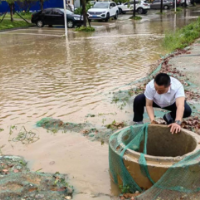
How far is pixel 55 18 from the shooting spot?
25.1 m

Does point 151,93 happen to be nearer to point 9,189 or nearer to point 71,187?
point 71,187

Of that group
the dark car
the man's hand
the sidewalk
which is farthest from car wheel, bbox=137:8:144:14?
the man's hand

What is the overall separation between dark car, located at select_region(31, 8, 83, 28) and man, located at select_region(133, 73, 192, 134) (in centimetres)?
2052

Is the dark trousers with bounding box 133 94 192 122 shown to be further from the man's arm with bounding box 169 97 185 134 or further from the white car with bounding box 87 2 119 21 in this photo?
the white car with bounding box 87 2 119 21

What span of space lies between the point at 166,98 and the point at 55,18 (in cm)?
2198

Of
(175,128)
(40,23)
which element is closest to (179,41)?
(175,128)

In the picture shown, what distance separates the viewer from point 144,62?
36.8ft

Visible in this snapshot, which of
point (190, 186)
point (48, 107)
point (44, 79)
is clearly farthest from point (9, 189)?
point (44, 79)

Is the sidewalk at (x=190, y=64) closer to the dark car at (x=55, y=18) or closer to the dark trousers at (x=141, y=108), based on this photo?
the dark trousers at (x=141, y=108)

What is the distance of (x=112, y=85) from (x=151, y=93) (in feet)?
13.0

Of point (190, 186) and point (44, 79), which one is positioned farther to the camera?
point (44, 79)

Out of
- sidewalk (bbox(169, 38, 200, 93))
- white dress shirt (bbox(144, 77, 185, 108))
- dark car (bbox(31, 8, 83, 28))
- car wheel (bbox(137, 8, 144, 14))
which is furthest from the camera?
car wheel (bbox(137, 8, 144, 14))

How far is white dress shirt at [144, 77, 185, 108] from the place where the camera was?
4316 mm

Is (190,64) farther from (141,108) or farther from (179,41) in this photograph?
(141,108)
